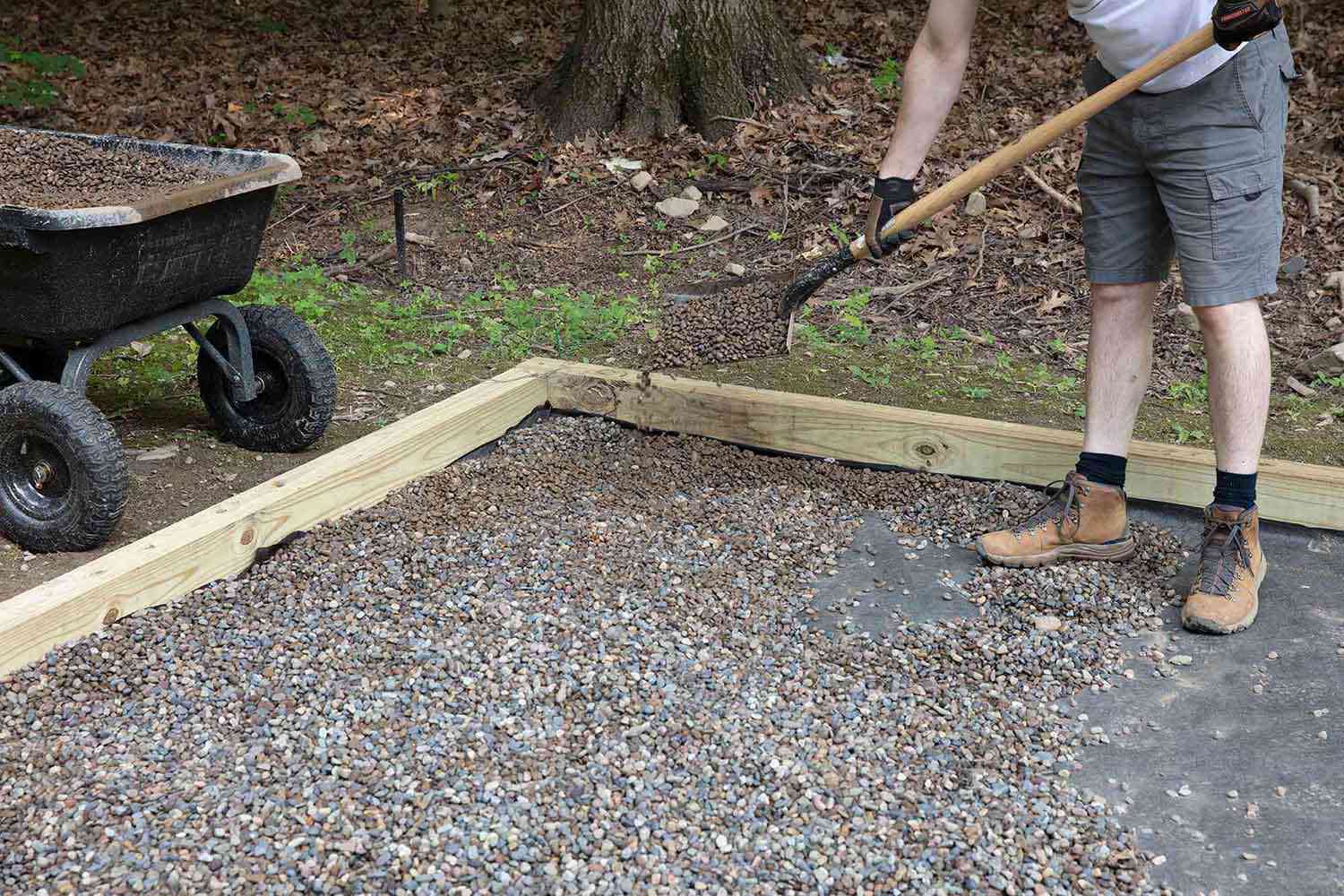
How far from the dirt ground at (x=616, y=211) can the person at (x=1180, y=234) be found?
1039mm

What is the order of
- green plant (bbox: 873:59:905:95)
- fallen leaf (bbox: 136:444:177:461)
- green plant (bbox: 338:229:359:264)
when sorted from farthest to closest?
green plant (bbox: 873:59:905:95), green plant (bbox: 338:229:359:264), fallen leaf (bbox: 136:444:177:461)

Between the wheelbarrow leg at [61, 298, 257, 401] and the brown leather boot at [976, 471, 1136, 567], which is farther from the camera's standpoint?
the wheelbarrow leg at [61, 298, 257, 401]

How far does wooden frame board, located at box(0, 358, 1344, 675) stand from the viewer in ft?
8.05

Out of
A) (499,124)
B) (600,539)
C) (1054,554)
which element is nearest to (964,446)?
(1054,554)

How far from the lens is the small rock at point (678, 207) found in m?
5.74

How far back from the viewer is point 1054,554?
2.85 meters

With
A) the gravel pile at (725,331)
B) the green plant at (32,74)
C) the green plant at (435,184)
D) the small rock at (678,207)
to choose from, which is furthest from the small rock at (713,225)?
the green plant at (32,74)

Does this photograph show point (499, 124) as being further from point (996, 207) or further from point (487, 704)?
point (487, 704)

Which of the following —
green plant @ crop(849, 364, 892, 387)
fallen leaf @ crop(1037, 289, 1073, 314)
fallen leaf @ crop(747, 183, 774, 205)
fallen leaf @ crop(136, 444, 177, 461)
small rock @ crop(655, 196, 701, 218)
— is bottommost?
green plant @ crop(849, 364, 892, 387)

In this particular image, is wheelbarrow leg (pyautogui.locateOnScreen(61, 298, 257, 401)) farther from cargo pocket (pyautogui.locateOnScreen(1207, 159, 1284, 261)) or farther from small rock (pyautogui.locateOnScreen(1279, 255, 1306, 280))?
small rock (pyautogui.locateOnScreen(1279, 255, 1306, 280))

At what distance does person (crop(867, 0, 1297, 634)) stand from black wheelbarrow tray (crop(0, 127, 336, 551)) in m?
1.80

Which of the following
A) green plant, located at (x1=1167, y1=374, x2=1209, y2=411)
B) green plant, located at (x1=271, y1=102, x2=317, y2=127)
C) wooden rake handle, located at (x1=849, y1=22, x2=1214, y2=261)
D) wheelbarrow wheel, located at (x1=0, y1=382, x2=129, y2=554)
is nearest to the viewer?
wooden rake handle, located at (x1=849, y1=22, x2=1214, y2=261)

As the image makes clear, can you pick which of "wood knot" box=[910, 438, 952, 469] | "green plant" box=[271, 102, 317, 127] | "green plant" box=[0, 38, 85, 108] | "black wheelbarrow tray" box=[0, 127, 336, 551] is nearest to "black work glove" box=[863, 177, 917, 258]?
"wood knot" box=[910, 438, 952, 469]

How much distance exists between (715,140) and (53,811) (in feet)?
16.1
